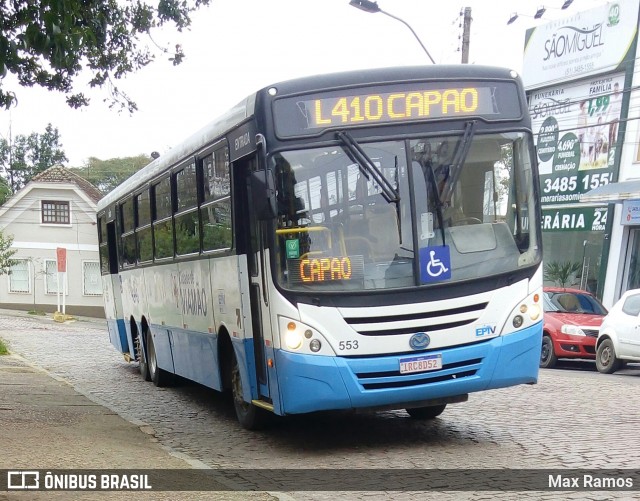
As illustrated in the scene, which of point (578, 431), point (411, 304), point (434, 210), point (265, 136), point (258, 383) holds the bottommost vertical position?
point (578, 431)

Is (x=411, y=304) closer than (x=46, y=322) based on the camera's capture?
Yes

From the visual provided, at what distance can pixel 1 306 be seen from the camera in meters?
56.7

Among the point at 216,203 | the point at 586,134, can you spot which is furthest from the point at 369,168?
the point at 586,134

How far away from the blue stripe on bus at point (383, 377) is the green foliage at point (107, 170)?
70521 millimetres

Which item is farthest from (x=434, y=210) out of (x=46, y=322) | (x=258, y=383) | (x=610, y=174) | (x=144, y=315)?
(x=46, y=322)

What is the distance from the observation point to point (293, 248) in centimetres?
885

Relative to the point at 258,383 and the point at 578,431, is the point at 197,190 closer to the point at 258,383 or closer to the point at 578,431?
the point at 258,383

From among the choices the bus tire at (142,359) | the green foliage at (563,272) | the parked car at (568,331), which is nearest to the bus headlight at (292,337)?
the bus tire at (142,359)

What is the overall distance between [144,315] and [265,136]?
27.1ft

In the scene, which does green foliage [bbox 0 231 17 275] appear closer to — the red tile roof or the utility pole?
the red tile roof

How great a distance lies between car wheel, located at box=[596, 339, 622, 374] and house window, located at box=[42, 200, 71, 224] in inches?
1709

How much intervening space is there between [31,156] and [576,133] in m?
65.5

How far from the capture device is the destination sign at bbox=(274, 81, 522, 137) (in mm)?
8992

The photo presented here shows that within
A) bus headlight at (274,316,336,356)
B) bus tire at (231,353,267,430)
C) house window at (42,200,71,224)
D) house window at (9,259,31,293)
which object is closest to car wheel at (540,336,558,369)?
bus tire at (231,353,267,430)
